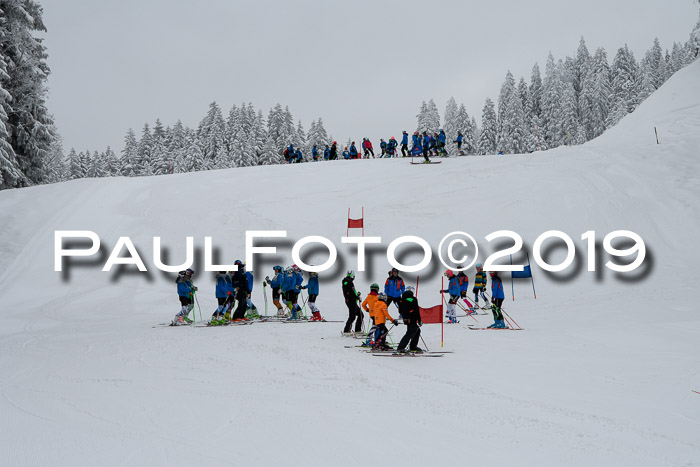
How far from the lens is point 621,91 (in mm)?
62594

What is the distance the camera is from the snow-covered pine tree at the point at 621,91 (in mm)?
60781

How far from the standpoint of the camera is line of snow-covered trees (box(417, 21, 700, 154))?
6203 cm

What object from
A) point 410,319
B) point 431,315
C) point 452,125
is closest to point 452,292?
point 431,315

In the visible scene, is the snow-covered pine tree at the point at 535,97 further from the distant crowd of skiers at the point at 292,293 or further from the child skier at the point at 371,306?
the child skier at the point at 371,306

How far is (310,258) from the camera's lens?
66.2ft

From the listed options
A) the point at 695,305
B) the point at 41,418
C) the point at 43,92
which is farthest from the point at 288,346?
the point at 43,92

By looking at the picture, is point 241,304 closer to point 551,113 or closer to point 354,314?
point 354,314

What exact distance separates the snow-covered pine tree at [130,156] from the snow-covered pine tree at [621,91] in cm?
6286

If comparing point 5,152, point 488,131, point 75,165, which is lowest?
point 5,152

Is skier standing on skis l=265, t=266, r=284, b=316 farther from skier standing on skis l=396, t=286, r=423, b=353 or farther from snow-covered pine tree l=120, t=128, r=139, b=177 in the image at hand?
snow-covered pine tree l=120, t=128, r=139, b=177

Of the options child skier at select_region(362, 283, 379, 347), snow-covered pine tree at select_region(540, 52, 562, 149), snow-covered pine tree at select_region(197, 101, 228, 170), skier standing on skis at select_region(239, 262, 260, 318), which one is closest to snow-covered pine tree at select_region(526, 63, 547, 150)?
snow-covered pine tree at select_region(540, 52, 562, 149)

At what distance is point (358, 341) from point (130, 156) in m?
66.5

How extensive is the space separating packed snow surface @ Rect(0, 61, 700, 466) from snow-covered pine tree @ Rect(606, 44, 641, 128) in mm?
35243

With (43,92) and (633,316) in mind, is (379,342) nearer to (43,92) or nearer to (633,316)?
(633,316)
